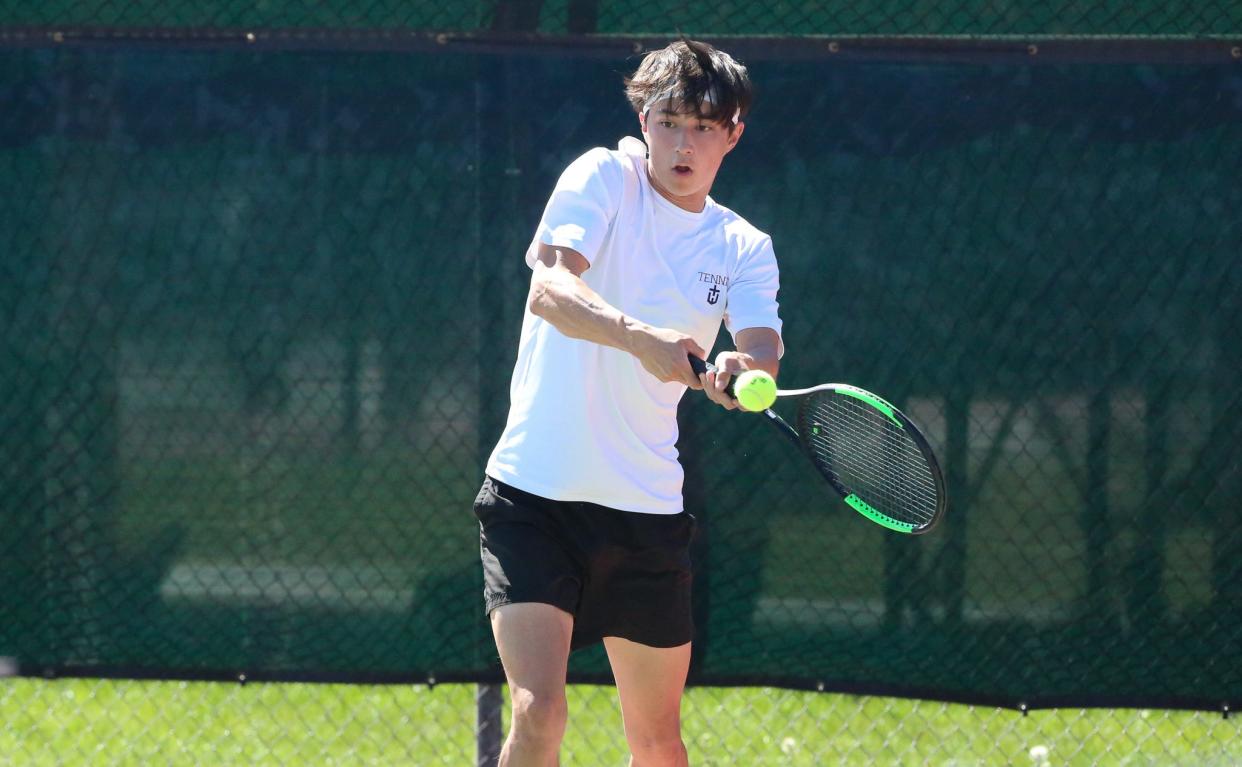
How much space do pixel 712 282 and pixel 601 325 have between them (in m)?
0.45

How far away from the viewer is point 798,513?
13.1 ft

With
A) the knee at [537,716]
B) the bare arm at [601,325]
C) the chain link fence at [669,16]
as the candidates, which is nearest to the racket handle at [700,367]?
the bare arm at [601,325]

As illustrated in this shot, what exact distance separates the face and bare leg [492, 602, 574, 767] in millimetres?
900

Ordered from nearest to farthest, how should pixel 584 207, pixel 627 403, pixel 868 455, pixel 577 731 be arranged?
pixel 584 207 < pixel 627 403 < pixel 868 455 < pixel 577 731

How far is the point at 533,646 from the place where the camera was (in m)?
2.93

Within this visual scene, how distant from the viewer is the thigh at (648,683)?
A: 3.24 meters

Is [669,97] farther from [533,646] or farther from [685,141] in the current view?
[533,646]

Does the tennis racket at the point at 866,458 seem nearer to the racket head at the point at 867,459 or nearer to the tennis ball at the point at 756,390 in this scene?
the racket head at the point at 867,459

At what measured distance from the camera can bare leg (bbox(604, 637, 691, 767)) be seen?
10.6 ft

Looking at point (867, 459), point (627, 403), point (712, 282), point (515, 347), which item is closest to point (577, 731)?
point (515, 347)

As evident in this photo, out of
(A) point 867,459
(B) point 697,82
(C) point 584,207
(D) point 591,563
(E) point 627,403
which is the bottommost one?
(D) point 591,563

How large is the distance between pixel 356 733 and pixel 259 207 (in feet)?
5.59

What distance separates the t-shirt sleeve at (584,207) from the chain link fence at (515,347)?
852 mm

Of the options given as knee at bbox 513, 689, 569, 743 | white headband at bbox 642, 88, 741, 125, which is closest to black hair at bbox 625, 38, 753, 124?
white headband at bbox 642, 88, 741, 125
